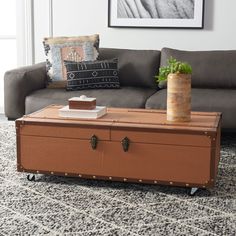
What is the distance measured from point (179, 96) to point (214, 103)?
35.6 inches

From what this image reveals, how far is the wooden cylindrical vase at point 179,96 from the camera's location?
2918mm

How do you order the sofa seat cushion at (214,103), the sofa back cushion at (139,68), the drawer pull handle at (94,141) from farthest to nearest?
the sofa back cushion at (139,68) → the sofa seat cushion at (214,103) → the drawer pull handle at (94,141)

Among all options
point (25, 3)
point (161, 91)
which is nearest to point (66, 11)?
point (25, 3)

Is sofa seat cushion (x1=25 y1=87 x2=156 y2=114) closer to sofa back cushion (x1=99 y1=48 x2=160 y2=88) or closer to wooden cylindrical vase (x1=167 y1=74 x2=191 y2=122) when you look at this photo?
sofa back cushion (x1=99 y1=48 x2=160 y2=88)

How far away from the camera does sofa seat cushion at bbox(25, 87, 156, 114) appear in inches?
155

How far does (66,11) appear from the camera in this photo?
510 centimetres

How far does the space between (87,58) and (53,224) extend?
7.19 ft

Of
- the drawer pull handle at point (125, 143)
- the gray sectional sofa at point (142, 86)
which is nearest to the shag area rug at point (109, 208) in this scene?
the drawer pull handle at point (125, 143)

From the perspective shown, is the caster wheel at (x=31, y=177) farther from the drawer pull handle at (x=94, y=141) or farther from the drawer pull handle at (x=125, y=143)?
the drawer pull handle at (x=125, y=143)

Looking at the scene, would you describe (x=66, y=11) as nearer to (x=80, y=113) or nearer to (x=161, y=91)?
(x=161, y=91)

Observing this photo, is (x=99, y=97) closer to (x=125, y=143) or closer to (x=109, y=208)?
(x=125, y=143)

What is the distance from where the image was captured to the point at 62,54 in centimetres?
440

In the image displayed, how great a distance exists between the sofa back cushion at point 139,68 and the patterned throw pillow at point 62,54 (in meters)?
0.27

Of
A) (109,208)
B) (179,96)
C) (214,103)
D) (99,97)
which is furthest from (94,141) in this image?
(214,103)
